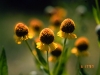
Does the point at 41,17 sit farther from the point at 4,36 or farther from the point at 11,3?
the point at 4,36

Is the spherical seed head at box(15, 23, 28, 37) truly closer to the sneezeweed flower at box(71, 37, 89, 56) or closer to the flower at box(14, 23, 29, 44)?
the flower at box(14, 23, 29, 44)

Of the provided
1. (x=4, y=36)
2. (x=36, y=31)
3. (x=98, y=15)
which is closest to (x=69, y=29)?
(x=98, y=15)

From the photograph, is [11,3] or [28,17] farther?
[11,3]

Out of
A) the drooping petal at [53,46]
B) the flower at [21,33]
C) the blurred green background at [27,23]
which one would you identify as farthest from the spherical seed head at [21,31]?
the blurred green background at [27,23]

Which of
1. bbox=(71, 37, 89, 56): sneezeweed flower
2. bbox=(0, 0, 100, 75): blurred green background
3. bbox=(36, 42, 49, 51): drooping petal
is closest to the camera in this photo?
bbox=(36, 42, 49, 51): drooping petal

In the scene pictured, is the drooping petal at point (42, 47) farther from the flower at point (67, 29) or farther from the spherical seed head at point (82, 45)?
the spherical seed head at point (82, 45)

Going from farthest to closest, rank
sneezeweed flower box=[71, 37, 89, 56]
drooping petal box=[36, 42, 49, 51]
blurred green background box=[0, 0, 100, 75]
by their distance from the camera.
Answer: blurred green background box=[0, 0, 100, 75] < sneezeweed flower box=[71, 37, 89, 56] < drooping petal box=[36, 42, 49, 51]

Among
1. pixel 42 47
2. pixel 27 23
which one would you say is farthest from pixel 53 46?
pixel 27 23

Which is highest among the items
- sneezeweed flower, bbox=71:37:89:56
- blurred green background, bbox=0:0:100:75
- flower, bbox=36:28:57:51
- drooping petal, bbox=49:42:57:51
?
flower, bbox=36:28:57:51

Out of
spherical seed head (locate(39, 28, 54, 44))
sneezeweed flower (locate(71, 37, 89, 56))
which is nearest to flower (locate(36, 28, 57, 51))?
spherical seed head (locate(39, 28, 54, 44))
